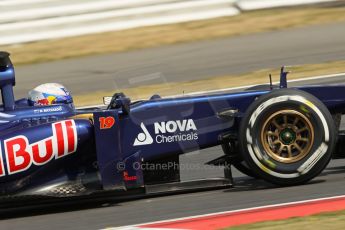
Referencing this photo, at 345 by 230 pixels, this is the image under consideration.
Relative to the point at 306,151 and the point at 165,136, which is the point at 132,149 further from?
the point at 306,151

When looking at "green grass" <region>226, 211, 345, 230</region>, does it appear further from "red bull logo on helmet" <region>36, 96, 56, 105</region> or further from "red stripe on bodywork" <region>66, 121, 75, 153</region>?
"red bull logo on helmet" <region>36, 96, 56, 105</region>

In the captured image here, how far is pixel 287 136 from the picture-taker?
21.1 feet

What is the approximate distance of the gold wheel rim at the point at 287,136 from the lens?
6402mm

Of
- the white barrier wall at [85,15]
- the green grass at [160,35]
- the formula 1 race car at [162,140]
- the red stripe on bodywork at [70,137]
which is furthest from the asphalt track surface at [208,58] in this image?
the red stripe on bodywork at [70,137]

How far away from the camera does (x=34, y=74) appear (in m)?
15.2

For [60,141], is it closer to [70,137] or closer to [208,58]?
[70,137]

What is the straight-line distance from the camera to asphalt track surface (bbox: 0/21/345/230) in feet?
20.6

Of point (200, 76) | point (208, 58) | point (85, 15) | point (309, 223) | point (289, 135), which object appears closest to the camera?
point (309, 223)

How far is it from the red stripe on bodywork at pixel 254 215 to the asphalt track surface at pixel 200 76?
183 millimetres

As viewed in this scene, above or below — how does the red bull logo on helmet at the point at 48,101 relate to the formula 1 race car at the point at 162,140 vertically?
above

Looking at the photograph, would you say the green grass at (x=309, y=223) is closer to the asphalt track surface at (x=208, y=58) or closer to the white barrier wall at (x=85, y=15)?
Answer: the asphalt track surface at (x=208, y=58)

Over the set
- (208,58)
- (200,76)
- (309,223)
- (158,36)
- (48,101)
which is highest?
(158,36)

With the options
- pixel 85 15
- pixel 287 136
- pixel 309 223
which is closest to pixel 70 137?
pixel 287 136

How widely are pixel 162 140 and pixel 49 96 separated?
1239mm
